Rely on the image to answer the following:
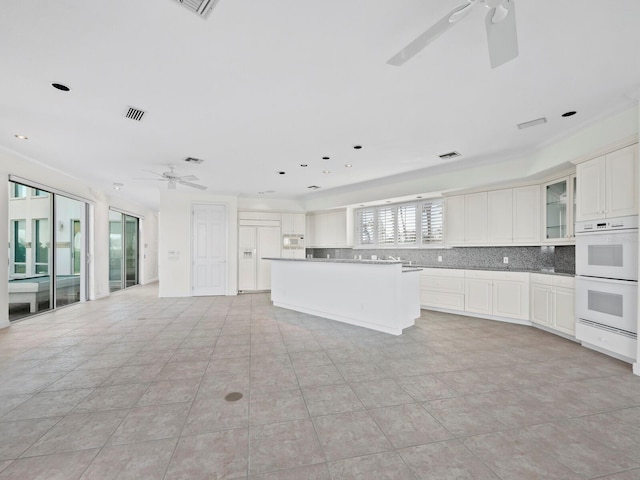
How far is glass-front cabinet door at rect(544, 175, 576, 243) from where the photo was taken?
167 inches

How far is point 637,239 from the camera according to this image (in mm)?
3068

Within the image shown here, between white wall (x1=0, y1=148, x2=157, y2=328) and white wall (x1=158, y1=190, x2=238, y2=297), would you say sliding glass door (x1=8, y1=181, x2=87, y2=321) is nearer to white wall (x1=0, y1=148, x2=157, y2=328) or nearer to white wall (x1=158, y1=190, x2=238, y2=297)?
white wall (x1=0, y1=148, x2=157, y2=328)

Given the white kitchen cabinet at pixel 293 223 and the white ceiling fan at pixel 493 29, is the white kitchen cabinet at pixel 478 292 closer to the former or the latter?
the white ceiling fan at pixel 493 29

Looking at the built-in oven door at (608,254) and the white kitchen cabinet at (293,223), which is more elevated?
the white kitchen cabinet at (293,223)

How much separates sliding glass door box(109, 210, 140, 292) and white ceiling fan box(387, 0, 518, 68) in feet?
31.0

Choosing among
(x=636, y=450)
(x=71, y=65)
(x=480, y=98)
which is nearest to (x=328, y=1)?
(x=480, y=98)

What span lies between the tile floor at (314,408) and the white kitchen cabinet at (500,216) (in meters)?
1.87

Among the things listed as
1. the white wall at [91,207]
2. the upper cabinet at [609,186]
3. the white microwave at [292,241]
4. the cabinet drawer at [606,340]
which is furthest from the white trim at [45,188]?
the cabinet drawer at [606,340]

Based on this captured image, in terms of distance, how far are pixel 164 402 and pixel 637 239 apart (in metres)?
4.92

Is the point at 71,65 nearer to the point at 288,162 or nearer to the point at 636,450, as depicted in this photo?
the point at 288,162

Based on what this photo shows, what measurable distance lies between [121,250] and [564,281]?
11.1 meters

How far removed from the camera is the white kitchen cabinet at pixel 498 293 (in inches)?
189

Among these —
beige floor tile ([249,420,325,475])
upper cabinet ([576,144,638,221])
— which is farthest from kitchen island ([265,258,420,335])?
beige floor tile ([249,420,325,475])

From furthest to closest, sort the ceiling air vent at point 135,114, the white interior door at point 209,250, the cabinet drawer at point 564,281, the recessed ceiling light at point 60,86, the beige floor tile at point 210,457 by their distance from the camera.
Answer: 1. the white interior door at point 209,250
2. the cabinet drawer at point 564,281
3. the ceiling air vent at point 135,114
4. the recessed ceiling light at point 60,86
5. the beige floor tile at point 210,457
